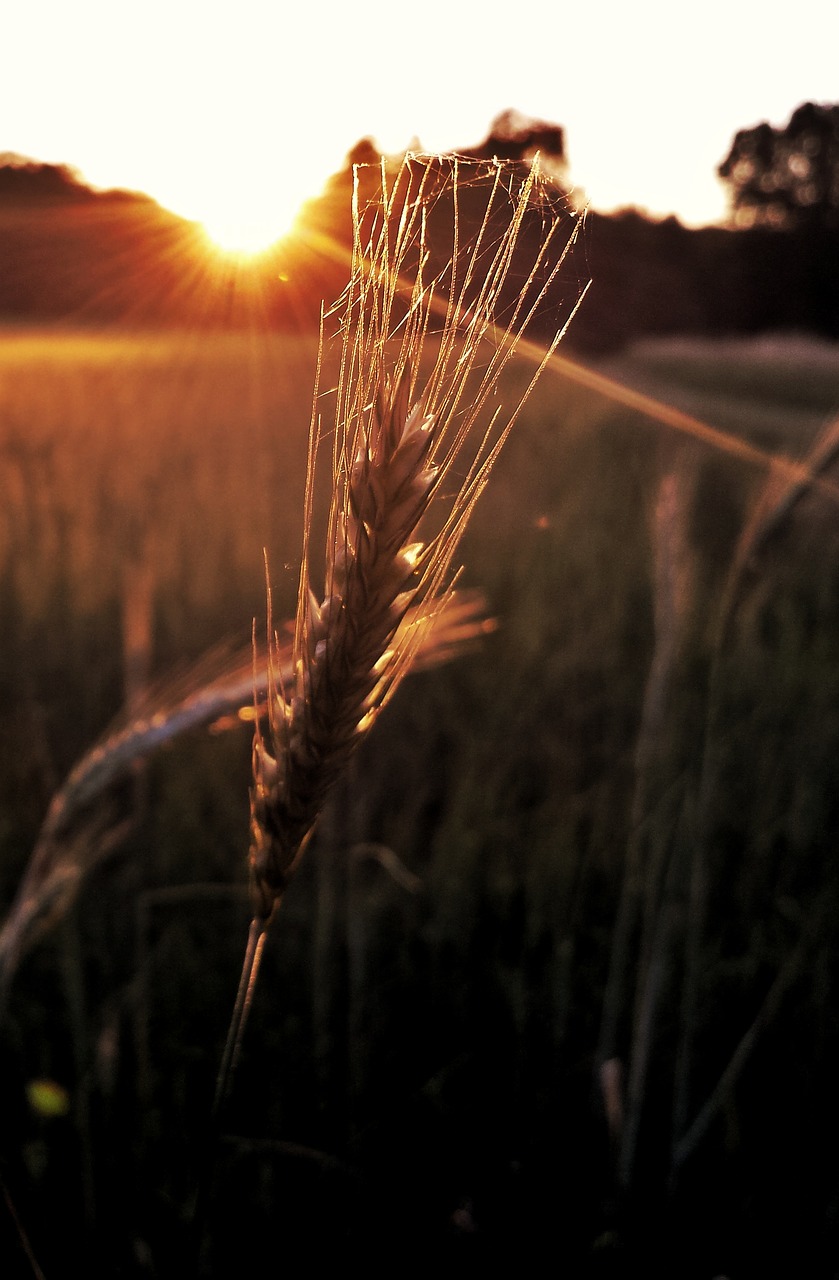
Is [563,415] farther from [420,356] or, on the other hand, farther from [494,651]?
[420,356]

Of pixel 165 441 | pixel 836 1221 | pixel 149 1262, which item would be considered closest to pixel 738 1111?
pixel 836 1221

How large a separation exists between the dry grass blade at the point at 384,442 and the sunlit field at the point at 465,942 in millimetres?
242

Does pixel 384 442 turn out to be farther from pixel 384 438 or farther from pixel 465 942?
pixel 465 942

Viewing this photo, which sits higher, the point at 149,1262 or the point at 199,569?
the point at 199,569

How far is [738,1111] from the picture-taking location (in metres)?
1.44

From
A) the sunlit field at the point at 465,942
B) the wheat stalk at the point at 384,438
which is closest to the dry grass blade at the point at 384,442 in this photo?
the wheat stalk at the point at 384,438

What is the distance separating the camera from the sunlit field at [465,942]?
119 centimetres

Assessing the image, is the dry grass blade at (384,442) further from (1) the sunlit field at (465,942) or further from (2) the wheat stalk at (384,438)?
(1) the sunlit field at (465,942)

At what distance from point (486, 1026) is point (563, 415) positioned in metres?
6.19

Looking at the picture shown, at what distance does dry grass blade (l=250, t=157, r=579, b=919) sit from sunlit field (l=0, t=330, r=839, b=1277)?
0.24m

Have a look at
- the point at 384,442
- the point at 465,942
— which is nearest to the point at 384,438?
the point at 384,442

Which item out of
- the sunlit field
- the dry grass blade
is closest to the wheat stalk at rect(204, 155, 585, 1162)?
the dry grass blade

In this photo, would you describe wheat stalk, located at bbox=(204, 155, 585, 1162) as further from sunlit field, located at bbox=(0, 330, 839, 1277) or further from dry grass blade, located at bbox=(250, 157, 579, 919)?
sunlit field, located at bbox=(0, 330, 839, 1277)

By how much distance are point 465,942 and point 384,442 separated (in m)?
1.35
